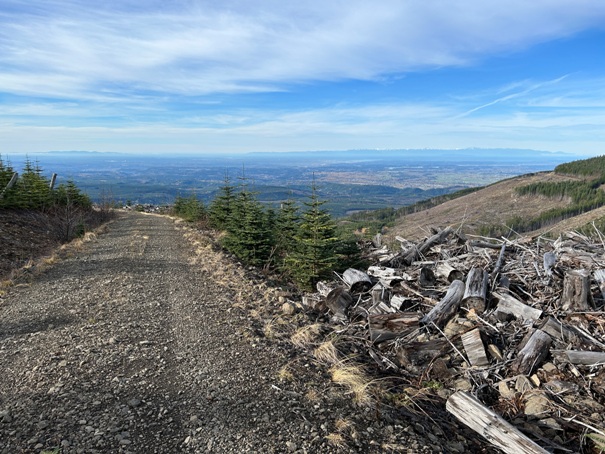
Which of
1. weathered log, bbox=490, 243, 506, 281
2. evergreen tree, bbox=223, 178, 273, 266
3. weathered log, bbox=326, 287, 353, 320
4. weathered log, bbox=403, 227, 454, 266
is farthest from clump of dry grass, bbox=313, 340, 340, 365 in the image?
evergreen tree, bbox=223, 178, 273, 266

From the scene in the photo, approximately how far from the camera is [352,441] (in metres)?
4.01

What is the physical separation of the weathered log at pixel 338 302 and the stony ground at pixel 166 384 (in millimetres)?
1554

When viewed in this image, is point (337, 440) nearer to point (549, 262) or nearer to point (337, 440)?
point (337, 440)

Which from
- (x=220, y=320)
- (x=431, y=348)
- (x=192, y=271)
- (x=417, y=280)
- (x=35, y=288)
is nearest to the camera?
(x=431, y=348)

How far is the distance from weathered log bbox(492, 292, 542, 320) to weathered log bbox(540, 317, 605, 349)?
281 mm

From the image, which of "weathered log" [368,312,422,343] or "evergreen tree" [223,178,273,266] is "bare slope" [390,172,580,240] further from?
"weathered log" [368,312,422,343]

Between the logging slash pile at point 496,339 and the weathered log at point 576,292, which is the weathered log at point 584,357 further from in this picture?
the weathered log at point 576,292

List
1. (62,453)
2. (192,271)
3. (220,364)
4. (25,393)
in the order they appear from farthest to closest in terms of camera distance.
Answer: (192,271), (220,364), (25,393), (62,453)

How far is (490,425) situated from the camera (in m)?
4.27

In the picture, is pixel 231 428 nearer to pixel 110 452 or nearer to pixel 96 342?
pixel 110 452

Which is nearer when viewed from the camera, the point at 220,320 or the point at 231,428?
the point at 231,428

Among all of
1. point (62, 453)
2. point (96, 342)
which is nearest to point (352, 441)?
point (62, 453)

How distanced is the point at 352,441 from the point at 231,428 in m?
1.43

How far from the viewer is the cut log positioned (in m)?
5.66
